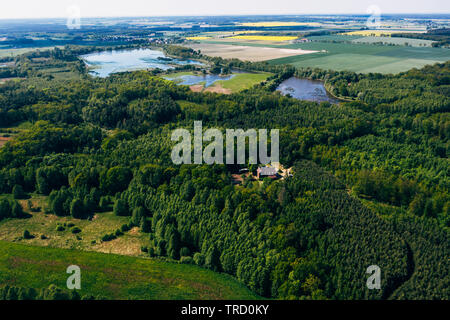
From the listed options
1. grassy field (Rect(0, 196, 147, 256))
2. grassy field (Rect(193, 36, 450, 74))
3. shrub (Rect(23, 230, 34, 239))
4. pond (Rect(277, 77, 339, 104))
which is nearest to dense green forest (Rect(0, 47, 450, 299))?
grassy field (Rect(0, 196, 147, 256))

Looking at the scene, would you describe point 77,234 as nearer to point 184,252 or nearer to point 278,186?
point 184,252

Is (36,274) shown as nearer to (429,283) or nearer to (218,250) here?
(218,250)

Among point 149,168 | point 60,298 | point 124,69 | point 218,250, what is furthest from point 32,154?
point 124,69

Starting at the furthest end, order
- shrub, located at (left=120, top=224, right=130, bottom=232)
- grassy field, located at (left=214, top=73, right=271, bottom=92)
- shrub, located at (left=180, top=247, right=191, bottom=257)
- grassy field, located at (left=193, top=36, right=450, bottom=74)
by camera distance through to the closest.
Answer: grassy field, located at (left=193, top=36, right=450, bottom=74) → grassy field, located at (left=214, top=73, right=271, bottom=92) → shrub, located at (left=120, top=224, right=130, bottom=232) → shrub, located at (left=180, top=247, right=191, bottom=257)

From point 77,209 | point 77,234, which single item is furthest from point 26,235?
point 77,209

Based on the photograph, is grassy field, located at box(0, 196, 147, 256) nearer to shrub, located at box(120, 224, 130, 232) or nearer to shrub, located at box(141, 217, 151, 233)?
shrub, located at box(120, 224, 130, 232)

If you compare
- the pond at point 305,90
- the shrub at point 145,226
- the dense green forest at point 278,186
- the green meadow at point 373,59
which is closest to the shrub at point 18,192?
the dense green forest at point 278,186
